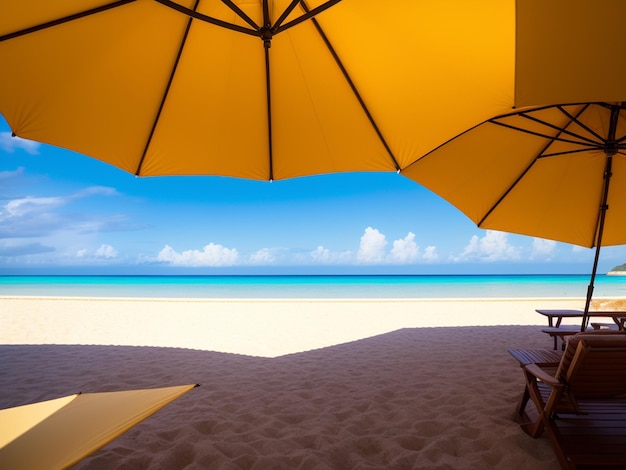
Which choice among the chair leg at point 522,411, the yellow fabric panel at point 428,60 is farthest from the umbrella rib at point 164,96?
the chair leg at point 522,411

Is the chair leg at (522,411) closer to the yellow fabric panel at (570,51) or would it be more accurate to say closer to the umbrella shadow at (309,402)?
the umbrella shadow at (309,402)

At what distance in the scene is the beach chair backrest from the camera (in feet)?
7.31

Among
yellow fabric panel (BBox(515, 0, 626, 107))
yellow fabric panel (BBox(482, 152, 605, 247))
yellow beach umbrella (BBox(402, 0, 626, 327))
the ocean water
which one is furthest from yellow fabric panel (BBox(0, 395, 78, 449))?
the ocean water

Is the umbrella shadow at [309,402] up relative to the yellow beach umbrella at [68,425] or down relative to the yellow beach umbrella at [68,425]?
down

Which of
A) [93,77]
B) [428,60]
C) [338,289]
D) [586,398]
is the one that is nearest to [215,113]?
[93,77]

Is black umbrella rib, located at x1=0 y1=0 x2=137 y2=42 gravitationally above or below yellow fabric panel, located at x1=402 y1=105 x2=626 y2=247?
above

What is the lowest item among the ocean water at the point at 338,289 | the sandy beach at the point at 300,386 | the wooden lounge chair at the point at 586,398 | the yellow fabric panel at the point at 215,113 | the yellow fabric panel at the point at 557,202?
the ocean water at the point at 338,289

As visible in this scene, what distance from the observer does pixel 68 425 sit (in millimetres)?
1562

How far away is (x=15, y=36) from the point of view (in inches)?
98.5

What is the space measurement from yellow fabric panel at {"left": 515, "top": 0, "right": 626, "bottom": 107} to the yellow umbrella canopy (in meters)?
0.48

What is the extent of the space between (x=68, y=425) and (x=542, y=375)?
252cm

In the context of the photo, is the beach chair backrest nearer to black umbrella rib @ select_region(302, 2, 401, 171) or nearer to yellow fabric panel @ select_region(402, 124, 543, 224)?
black umbrella rib @ select_region(302, 2, 401, 171)

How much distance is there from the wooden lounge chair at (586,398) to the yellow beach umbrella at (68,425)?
2147mm

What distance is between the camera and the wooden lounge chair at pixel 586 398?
7.29 feet
